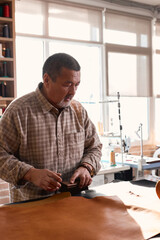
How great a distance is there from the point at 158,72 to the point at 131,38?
2.80 feet

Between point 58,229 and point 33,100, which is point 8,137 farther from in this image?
point 58,229

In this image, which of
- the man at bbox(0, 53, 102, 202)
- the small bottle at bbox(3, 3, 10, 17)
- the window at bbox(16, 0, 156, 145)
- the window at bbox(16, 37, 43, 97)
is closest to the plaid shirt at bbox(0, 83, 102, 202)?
the man at bbox(0, 53, 102, 202)

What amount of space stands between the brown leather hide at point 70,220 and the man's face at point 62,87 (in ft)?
1.67

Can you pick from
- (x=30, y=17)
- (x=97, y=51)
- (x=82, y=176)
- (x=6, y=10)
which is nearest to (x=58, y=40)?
(x=30, y=17)

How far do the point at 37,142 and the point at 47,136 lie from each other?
0.21 feet

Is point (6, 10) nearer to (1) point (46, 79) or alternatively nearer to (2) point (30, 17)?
(2) point (30, 17)

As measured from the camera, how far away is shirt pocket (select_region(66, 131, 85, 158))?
1.66 meters

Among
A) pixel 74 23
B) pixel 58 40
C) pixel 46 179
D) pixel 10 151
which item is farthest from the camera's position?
pixel 74 23

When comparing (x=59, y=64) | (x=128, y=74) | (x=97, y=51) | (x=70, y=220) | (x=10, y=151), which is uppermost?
(x=97, y=51)

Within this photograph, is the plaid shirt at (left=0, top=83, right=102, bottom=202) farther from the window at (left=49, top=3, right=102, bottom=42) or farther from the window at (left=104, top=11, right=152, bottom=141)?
the window at (left=104, top=11, right=152, bottom=141)

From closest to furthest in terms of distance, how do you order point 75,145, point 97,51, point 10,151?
point 10,151, point 75,145, point 97,51

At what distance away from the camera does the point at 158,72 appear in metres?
5.52

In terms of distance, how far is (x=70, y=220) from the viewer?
44.2 inches

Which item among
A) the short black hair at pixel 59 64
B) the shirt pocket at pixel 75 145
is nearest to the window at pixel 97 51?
the shirt pocket at pixel 75 145
